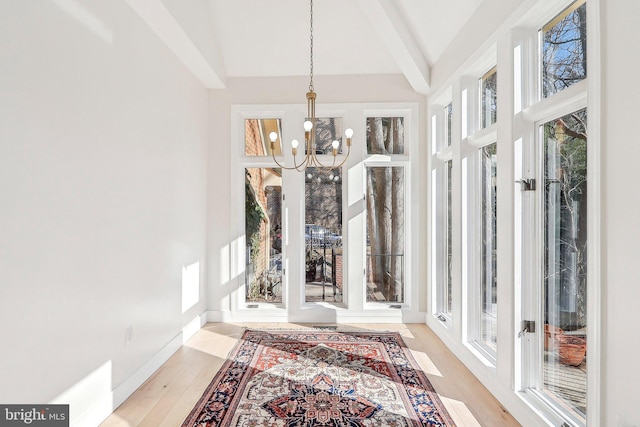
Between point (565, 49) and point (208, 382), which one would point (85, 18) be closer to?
point (208, 382)

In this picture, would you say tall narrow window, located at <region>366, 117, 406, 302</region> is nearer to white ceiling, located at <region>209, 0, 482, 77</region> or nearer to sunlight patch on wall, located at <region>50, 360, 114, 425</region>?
white ceiling, located at <region>209, 0, 482, 77</region>

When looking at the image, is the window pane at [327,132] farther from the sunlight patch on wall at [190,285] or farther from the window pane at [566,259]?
the window pane at [566,259]

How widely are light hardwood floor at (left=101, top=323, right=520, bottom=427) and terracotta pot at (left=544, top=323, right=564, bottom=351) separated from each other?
1.81ft

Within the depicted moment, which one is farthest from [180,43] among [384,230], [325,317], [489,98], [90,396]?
[325,317]

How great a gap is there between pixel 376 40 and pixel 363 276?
2.89 meters

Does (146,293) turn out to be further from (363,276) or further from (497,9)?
(497,9)

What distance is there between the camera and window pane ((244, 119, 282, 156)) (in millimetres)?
4836

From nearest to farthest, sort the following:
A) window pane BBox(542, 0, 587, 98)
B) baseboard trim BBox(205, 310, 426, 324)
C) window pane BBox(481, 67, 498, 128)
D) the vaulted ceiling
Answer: window pane BBox(542, 0, 587, 98), window pane BBox(481, 67, 498, 128), the vaulted ceiling, baseboard trim BBox(205, 310, 426, 324)

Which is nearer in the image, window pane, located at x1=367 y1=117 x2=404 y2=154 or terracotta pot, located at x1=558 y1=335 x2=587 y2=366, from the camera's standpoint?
terracotta pot, located at x1=558 y1=335 x2=587 y2=366

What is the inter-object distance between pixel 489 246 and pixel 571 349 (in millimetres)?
1101

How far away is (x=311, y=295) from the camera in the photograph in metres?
4.86

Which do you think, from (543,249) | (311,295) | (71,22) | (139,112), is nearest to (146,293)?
(139,112)

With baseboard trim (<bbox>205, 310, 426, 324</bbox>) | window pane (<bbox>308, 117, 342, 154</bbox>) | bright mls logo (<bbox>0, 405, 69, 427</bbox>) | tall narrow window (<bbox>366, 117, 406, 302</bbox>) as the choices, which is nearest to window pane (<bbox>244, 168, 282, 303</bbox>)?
baseboard trim (<bbox>205, 310, 426, 324</bbox>)

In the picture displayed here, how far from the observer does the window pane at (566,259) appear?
2047mm
